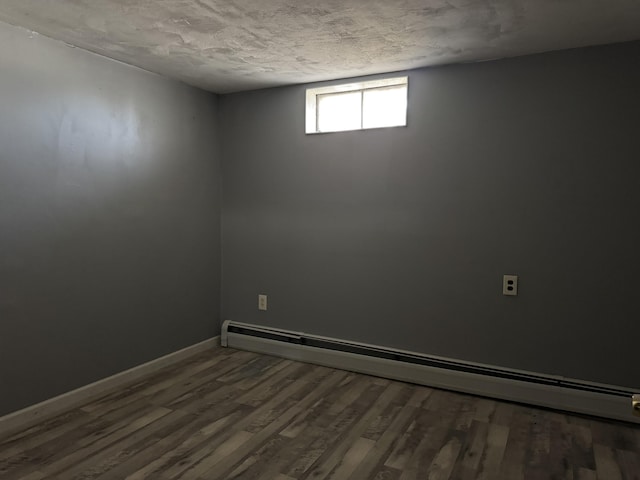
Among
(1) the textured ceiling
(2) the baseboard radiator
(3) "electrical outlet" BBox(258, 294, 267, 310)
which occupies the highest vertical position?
(1) the textured ceiling

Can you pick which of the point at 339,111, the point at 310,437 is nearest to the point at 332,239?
the point at 339,111

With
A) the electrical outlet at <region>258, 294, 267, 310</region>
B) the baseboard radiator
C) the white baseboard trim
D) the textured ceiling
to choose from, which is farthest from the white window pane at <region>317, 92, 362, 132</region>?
the white baseboard trim

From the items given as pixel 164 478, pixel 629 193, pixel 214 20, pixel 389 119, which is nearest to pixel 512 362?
pixel 629 193

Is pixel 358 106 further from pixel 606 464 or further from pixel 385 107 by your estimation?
pixel 606 464

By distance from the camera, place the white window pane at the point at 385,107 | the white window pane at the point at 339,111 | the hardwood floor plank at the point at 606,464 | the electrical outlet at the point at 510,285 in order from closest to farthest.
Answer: the hardwood floor plank at the point at 606,464, the electrical outlet at the point at 510,285, the white window pane at the point at 385,107, the white window pane at the point at 339,111

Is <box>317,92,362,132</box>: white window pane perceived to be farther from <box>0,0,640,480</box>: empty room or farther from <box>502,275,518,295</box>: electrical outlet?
<box>502,275,518,295</box>: electrical outlet

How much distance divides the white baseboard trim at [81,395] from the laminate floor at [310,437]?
0.06m

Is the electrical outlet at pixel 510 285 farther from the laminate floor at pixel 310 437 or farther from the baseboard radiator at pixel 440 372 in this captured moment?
the laminate floor at pixel 310 437

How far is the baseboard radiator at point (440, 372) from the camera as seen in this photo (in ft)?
8.09

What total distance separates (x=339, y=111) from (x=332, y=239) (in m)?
0.93

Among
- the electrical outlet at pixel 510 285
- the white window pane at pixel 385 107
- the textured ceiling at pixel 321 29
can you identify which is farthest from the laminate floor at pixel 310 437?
the textured ceiling at pixel 321 29

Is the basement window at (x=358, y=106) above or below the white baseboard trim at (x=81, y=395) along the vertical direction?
above

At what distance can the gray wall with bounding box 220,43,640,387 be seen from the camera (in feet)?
7.97

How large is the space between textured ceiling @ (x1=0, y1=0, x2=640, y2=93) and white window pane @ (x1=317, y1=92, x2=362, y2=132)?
37cm
